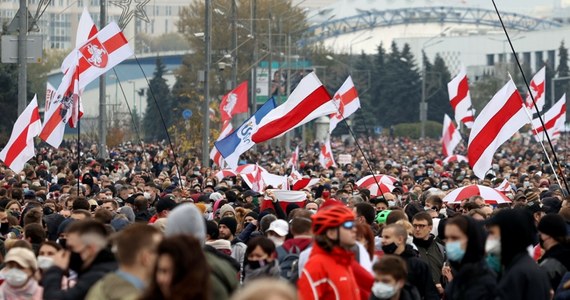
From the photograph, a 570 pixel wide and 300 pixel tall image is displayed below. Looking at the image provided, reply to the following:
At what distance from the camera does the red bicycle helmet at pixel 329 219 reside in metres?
9.02

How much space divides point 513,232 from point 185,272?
2.52 meters

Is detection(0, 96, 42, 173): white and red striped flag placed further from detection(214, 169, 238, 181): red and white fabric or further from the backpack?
the backpack

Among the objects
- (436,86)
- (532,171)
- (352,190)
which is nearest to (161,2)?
(436,86)

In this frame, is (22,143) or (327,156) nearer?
(22,143)

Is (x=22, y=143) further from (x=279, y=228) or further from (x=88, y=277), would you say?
(x=88, y=277)

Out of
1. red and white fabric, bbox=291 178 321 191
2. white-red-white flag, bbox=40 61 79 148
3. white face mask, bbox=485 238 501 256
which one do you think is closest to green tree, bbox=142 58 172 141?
white-red-white flag, bbox=40 61 79 148

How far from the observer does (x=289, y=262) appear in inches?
434

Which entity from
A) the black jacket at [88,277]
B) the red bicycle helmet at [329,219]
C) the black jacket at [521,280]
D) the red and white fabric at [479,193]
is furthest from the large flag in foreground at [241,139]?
the black jacket at [88,277]

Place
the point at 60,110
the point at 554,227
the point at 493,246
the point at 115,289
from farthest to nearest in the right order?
the point at 60,110 → the point at 554,227 → the point at 493,246 → the point at 115,289

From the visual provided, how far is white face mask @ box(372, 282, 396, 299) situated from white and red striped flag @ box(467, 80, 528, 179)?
1075 cm

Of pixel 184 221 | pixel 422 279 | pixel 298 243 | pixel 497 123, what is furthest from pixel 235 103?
pixel 184 221

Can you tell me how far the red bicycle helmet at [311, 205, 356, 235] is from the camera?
9016mm

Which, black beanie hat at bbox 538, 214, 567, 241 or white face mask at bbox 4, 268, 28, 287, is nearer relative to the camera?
white face mask at bbox 4, 268, 28, 287

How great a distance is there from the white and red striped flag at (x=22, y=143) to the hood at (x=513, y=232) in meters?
16.1
